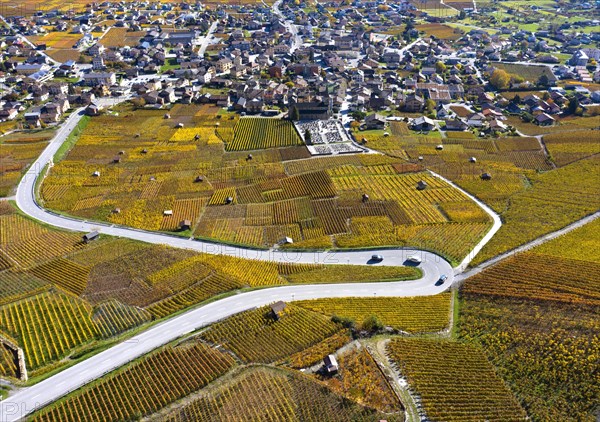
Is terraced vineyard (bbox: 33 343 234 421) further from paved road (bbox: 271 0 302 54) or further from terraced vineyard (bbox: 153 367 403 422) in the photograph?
paved road (bbox: 271 0 302 54)

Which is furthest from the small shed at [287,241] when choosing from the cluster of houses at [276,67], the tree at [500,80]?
the tree at [500,80]

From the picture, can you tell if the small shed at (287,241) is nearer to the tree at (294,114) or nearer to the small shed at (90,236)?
the small shed at (90,236)

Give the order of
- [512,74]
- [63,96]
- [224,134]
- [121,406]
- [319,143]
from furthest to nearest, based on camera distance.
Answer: [512,74] < [63,96] < [224,134] < [319,143] < [121,406]

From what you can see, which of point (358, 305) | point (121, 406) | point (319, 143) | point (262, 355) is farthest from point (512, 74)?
point (121, 406)

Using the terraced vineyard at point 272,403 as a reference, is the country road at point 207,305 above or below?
below

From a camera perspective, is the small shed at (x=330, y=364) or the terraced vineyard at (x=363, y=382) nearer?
the terraced vineyard at (x=363, y=382)

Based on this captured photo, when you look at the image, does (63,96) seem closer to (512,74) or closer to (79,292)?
(79,292)
